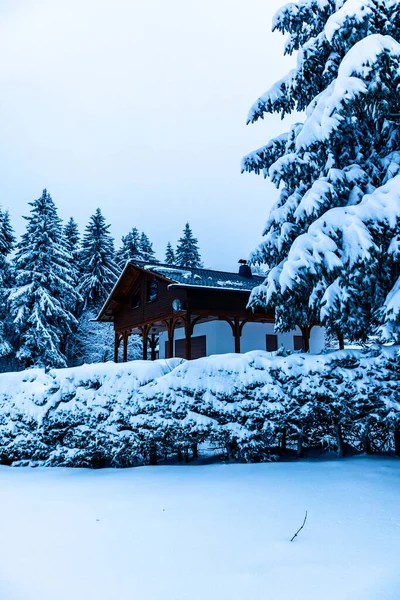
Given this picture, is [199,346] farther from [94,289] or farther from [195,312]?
[94,289]

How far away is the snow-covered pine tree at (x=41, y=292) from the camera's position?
27531mm

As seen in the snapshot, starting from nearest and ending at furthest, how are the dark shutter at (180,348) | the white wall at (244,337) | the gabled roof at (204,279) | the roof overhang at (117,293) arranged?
the gabled roof at (204,279)
the white wall at (244,337)
the roof overhang at (117,293)
the dark shutter at (180,348)

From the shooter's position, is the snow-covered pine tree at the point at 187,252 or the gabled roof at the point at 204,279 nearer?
the gabled roof at the point at 204,279

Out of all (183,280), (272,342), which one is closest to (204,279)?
(183,280)

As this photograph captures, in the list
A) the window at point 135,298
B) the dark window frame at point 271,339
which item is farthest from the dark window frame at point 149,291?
the dark window frame at point 271,339

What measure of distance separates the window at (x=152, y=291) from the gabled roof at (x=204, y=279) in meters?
0.92

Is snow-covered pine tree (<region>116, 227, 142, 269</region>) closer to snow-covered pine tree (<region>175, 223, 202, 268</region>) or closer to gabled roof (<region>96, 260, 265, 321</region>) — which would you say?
snow-covered pine tree (<region>175, 223, 202, 268</region>)

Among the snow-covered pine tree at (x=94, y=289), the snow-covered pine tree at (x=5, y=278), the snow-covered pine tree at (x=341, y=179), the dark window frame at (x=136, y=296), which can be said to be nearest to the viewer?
the snow-covered pine tree at (x=341, y=179)

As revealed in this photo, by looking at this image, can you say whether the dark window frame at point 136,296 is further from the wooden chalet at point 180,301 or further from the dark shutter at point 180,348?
the dark shutter at point 180,348

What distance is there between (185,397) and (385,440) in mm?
3377

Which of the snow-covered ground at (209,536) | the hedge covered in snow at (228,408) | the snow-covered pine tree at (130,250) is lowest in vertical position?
the snow-covered ground at (209,536)

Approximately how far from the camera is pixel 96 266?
36.9 meters

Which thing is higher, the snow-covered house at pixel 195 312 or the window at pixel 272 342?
the snow-covered house at pixel 195 312

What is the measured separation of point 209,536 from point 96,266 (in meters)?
34.2
